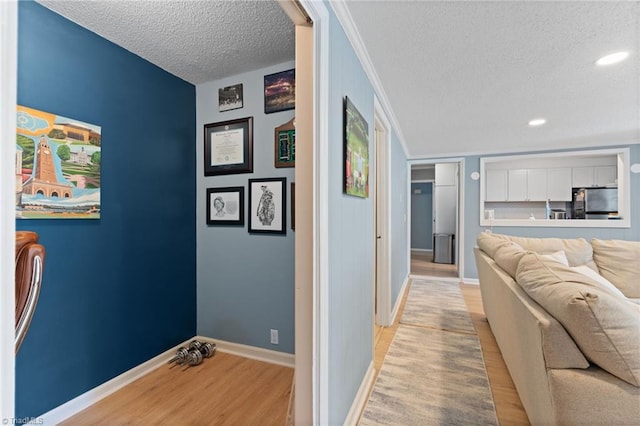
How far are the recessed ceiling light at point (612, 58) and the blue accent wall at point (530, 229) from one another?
3.01 metres

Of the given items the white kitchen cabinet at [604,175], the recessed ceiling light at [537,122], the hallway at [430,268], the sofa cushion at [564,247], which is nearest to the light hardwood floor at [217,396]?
A: the sofa cushion at [564,247]

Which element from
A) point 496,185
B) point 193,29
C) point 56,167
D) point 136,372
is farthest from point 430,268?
point 56,167

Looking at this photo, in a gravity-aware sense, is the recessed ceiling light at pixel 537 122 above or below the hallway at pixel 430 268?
above

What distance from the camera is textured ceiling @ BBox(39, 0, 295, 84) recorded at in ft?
5.36

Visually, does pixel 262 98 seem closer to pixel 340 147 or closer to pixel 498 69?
pixel 340 147

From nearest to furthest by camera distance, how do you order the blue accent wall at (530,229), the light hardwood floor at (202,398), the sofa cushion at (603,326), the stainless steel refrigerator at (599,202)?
1. the sofa cushion at (603,326)
2. the light hardwood floor at (202,398)
3. the blue accent wall at (530,229)
4. the stainless steel refrigerator at (599,202)

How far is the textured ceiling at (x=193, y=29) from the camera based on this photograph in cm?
163

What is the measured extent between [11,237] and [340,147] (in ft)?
4.17

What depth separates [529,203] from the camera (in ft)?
19.1

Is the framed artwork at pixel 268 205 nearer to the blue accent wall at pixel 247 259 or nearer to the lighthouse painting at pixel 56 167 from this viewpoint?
the blue accent wall at pixel 247 259

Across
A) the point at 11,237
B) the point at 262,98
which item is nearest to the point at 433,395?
the point at 11,237

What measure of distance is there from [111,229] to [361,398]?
203 centimetres

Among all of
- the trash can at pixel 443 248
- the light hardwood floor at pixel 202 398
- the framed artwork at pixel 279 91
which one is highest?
the framed artwork at pixel 279 91

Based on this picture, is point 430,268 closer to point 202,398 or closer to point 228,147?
point 228,147
